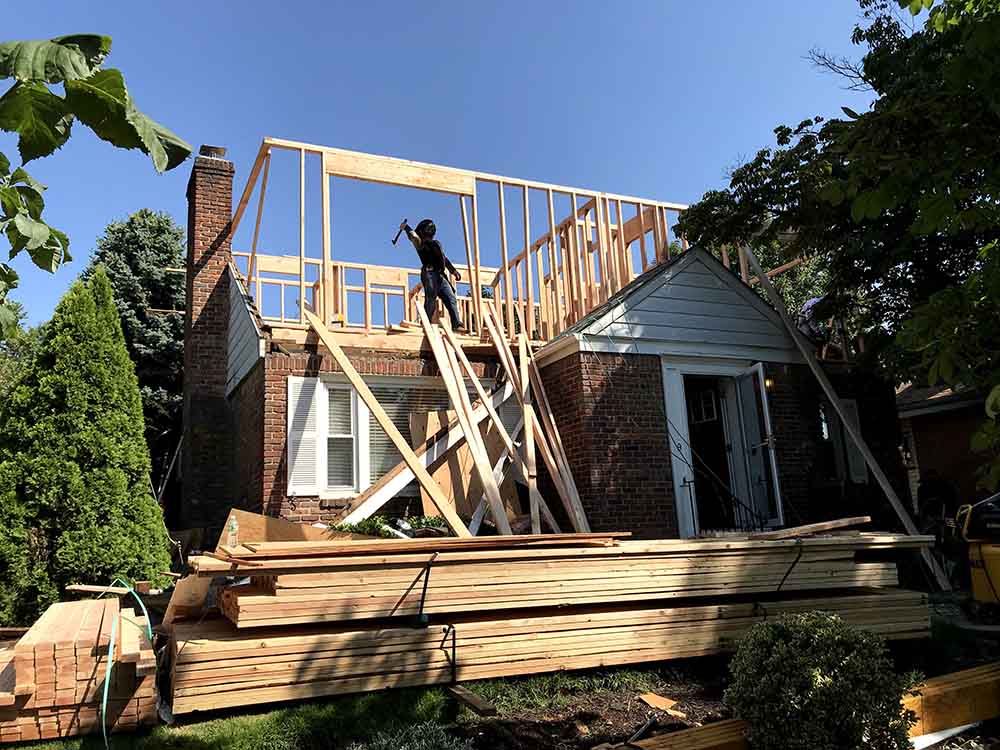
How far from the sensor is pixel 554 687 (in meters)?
5.34

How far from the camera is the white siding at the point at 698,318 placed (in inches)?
389

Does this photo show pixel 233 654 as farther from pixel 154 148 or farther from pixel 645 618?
pixel 154 148

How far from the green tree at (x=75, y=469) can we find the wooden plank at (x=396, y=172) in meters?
3.24

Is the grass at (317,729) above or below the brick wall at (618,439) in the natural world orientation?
below

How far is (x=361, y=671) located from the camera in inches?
194

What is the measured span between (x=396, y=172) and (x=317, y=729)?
7722 millimetres

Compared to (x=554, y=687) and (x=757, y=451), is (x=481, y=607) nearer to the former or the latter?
(x=554, y=687)

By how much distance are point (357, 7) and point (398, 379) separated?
24.0ft

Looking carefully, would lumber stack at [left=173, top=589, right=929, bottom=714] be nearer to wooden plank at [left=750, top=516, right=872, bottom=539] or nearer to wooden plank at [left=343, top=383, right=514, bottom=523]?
wooden plank at [left=750, top=516, right=872, bottom=539]

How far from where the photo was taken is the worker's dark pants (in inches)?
408

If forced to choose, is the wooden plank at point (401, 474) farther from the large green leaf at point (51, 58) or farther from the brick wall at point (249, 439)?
the large green leaf at point (51, 58)

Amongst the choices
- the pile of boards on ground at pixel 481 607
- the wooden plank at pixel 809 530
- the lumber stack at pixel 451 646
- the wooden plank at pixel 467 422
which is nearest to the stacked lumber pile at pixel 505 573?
the pile of boards on ground at pixel 481 607

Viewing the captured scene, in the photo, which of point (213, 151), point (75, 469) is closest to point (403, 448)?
point (75, 469)

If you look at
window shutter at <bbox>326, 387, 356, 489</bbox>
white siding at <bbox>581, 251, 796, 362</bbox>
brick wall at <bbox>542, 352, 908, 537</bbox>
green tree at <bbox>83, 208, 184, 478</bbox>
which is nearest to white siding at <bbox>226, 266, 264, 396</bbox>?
window shutter at <bbox>326, 387, 356, 489</bbox>
